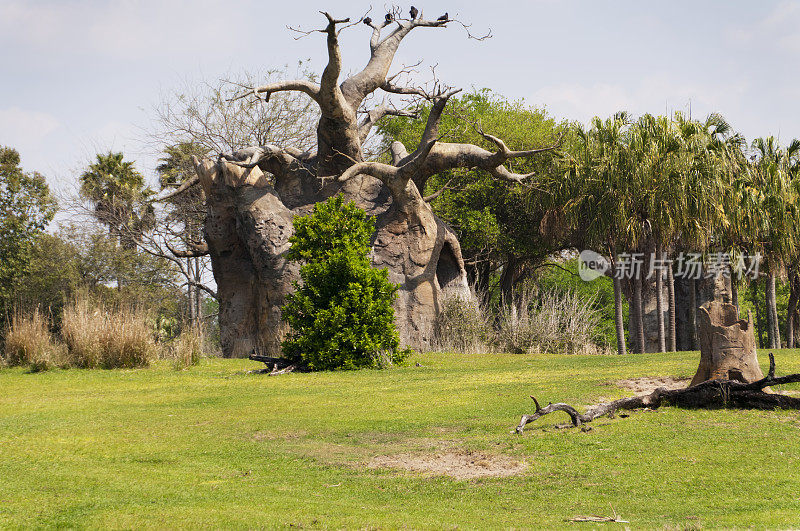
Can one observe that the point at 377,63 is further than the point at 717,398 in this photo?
Yes

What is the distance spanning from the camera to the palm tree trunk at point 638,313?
25547 millimetres

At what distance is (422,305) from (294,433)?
13.8m

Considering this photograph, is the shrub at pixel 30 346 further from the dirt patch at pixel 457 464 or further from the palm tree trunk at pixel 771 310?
the palm tree trunk at pixel 771 310

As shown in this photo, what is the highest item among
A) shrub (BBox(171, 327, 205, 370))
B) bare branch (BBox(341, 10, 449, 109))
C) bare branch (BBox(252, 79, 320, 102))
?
bare branch (BBox(341, 10, 449, 109))

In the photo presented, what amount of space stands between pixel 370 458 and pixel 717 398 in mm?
4519

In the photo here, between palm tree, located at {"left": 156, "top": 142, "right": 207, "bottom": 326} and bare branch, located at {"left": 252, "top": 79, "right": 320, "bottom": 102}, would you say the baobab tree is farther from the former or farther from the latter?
palm tree, located at {"left": 156, "top": 142, "right": 207, "bottom": 326}

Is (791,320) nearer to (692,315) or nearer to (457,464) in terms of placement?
(692,315)

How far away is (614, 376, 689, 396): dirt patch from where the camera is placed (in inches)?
450

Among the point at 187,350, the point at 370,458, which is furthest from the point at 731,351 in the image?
the point at 187,350

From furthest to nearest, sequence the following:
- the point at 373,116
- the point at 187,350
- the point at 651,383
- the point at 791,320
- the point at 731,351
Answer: the point at 791,320 → the point at 373,116 → the point at 187,350 → the point at 651,383 → the point at 731,351

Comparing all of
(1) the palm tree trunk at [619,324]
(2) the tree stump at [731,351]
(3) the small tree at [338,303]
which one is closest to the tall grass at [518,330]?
(1) the palm tree trunk at [619,324]

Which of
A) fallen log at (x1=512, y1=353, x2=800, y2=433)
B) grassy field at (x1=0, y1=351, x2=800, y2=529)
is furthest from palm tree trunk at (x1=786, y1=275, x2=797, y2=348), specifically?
fallen log at (x1=512, y1=353, x2=800, y2=433)

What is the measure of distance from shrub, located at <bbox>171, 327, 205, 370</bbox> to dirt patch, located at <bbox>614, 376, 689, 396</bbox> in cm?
916

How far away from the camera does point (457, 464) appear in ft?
24.4
